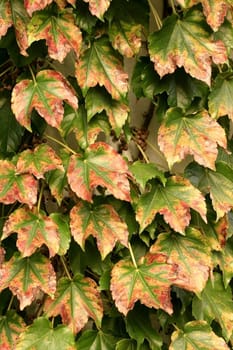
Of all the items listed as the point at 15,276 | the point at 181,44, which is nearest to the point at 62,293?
the point at 15,276

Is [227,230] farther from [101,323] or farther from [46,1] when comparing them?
[46,1]

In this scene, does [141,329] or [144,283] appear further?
[141,329]

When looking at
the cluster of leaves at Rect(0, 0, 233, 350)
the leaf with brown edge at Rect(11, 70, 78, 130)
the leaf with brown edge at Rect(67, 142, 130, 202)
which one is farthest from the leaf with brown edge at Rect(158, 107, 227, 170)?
the leaf with brown edge at Rect(11, 70, 78, 130)

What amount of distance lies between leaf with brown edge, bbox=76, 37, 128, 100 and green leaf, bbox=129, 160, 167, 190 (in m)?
0.16

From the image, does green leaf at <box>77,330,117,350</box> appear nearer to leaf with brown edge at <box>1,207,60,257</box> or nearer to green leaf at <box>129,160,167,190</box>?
leaf with brown edge at <box>1,207,60,257</box>

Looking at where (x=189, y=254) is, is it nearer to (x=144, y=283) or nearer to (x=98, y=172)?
(x=144, y=283)

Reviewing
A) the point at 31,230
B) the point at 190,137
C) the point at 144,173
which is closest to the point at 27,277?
the point at 31,230

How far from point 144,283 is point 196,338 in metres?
0.20

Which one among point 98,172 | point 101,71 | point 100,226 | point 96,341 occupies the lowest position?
point 96,341

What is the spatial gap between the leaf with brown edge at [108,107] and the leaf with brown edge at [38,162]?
0.51ft

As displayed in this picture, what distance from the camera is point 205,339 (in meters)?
1.25

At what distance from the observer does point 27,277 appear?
116 cm

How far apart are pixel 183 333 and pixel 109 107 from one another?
0.52m

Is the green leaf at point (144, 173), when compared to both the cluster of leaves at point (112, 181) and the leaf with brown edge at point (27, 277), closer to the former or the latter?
the cluster of leaves at point (112, 181)
